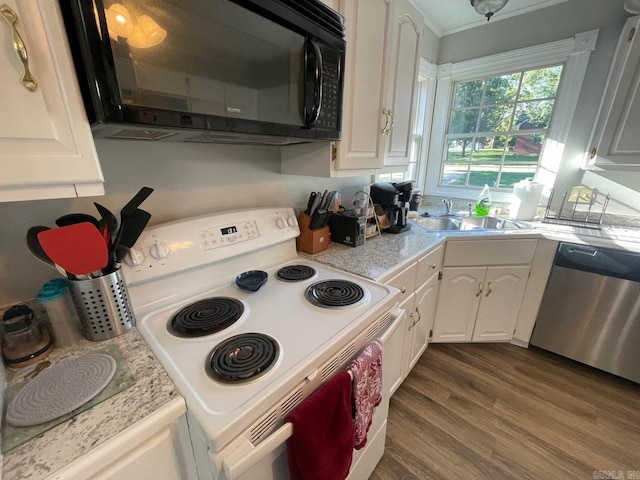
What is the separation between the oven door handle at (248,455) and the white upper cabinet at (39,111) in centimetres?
63

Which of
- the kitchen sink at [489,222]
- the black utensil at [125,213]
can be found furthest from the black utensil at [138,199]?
the kitchen sink at [489,222]

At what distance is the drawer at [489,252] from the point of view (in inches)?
67.6

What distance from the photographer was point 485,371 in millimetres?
1776

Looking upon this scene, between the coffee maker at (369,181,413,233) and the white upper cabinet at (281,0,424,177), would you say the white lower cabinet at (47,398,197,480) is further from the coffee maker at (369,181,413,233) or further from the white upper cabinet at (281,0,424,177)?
the coffee maker at (369,181,413,233)

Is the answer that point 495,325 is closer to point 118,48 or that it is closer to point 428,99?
point 428,99

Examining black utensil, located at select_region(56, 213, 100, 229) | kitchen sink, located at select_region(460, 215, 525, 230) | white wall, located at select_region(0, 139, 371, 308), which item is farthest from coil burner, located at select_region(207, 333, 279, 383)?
kitchen sink, located at select_region(460, 215, 525, 230)

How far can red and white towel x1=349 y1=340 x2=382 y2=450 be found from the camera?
2.43ft

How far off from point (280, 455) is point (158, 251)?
27.1 inches

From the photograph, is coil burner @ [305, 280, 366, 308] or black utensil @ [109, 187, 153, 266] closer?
black utensil @ [109, 187, 153, 266]

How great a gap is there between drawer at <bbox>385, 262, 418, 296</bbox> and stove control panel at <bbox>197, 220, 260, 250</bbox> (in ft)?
2.11

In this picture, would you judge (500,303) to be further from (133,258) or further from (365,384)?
(133,258)

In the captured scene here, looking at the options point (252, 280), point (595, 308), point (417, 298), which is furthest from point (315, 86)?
point (595, 308)

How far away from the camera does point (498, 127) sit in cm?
231

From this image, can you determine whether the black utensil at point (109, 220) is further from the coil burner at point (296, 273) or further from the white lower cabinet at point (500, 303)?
the white lower cabinet at point (500, 303)
